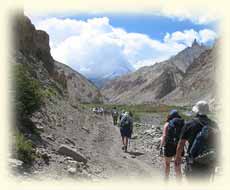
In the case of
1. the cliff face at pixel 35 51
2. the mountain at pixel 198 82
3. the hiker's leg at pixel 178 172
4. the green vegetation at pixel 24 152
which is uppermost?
the mountain at pixel 198 82

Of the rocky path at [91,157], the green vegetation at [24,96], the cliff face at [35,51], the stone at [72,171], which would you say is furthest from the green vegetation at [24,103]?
the cliff face at [35,51]

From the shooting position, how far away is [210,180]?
30.1 feet

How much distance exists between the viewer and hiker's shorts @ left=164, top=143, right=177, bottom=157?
11.7 m

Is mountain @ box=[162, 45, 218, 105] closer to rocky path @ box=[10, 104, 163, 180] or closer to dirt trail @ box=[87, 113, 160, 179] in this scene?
rocky path @ box=[10, 104, 163, 180]

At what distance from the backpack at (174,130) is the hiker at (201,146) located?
2293 mm

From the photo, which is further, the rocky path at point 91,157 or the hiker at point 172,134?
the rocky path at point 91,157

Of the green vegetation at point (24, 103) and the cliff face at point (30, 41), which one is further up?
the cliff face at point (30, 41)

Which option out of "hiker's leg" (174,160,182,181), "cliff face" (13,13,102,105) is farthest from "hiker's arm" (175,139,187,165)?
"cliff face" (13,13,102,105)

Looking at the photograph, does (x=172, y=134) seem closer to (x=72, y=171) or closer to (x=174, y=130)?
(x=174, y=130)

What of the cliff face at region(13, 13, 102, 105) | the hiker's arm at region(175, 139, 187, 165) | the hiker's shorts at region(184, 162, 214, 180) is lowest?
the hiker's shorts at region(184, 162, 214, 180)

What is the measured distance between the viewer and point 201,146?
907cm

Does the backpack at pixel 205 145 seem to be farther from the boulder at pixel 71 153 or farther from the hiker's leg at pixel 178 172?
the boulder at pixel 71 153

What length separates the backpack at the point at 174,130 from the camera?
1163 cm
